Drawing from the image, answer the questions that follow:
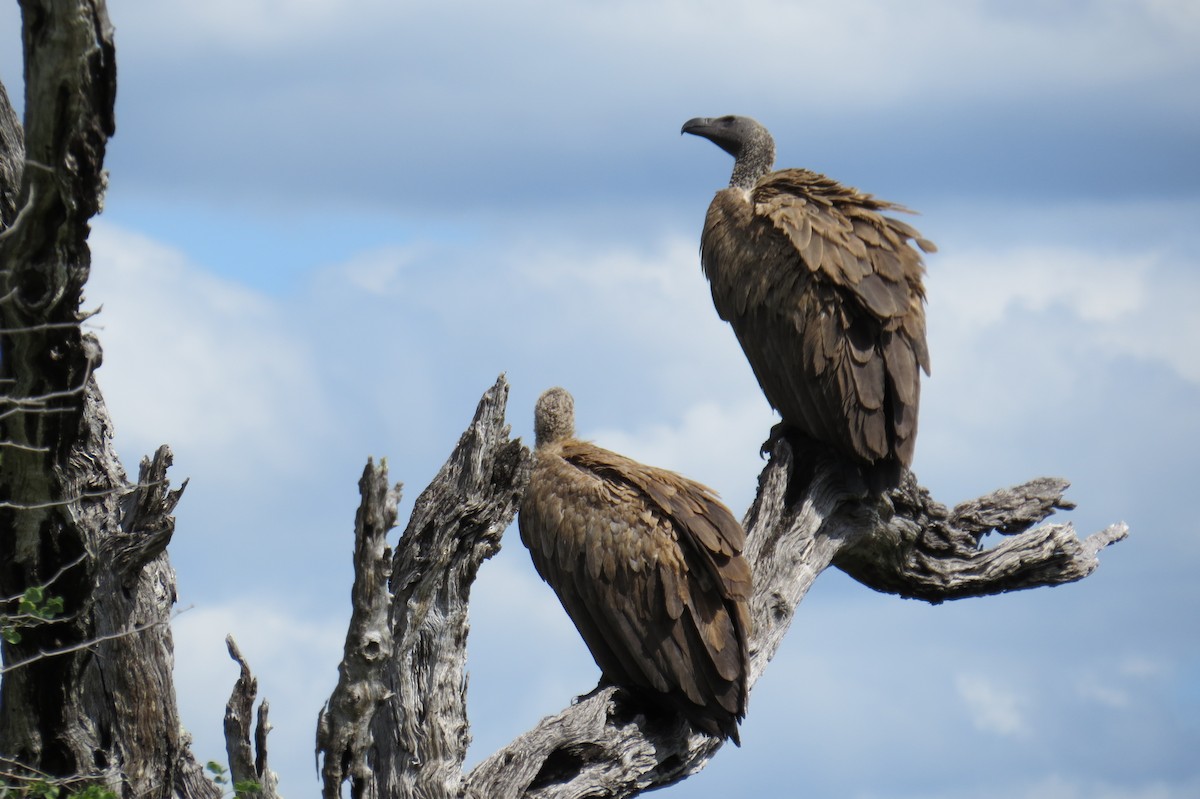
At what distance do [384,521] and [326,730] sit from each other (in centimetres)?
87

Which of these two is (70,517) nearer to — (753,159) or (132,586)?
(132,586)

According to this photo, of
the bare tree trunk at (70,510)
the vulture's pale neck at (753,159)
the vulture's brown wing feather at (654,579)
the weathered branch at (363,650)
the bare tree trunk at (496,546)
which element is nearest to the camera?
the bare tree trunk at (70,510)

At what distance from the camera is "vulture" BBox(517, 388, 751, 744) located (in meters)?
6.12

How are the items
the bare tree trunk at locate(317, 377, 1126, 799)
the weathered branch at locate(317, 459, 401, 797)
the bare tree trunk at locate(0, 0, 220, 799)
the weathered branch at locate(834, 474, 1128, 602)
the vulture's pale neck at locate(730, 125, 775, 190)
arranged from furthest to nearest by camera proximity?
the vulture's pale neck at locate(730, 125, 775, 190) < the weathered branch at locate(834, 474, 1128, 602) < the bare tree trunk at locate(317, 377, 1126, 799) < the weathered branch at locate(317, 459, 401, 797) < the bare tree trunk at locate(0, 0, 220, 799)

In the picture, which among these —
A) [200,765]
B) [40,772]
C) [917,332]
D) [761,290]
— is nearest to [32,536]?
[40,772]

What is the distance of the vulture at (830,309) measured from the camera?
731 centimetres

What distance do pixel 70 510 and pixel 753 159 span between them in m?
5.20

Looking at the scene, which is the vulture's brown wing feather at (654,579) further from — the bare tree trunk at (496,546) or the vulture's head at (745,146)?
the vulture's head at (745,146)

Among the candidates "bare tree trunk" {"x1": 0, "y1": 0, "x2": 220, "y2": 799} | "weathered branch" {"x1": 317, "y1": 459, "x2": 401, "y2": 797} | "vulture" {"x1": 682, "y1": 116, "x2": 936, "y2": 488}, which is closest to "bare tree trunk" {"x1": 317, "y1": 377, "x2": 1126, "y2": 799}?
"weathered branch" {"x1": 317, "y1": 459, "x2": 401, "y2": 797}

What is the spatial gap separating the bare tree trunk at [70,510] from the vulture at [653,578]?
177 cm

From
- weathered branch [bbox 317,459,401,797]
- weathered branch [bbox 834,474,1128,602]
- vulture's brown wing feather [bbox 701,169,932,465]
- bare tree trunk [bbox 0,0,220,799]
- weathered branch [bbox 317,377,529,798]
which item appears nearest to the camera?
bare tree trunk [bbox 0,0,220,799]

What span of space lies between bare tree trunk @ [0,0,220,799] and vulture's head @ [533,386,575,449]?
2210mm

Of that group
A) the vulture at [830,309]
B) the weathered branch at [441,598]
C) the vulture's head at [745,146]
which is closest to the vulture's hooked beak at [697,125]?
the vulture's head at [745,146]

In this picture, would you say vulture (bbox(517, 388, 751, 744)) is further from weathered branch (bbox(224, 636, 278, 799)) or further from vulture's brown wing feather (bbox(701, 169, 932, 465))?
weathered branch (bbox(224, 636, 278, 799))
